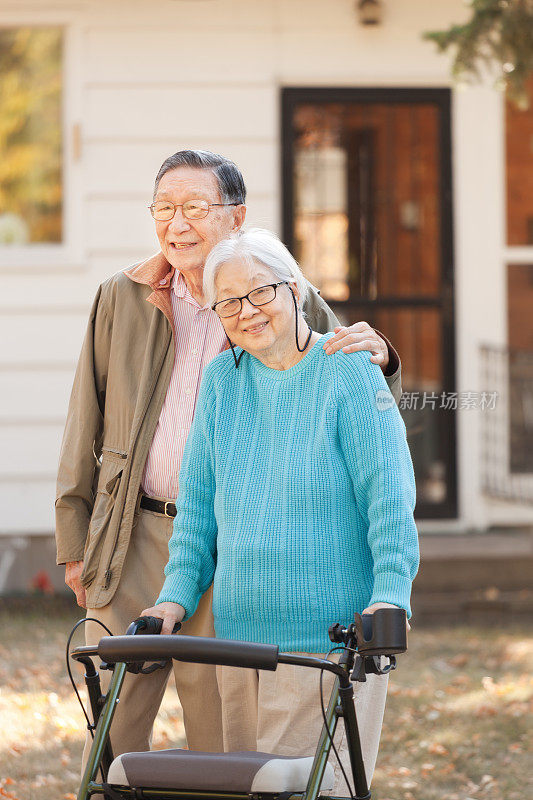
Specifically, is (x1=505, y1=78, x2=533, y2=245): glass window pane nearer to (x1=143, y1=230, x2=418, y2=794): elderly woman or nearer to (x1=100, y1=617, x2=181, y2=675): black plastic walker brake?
(x1=143, y1=230, x2=418, y2=794): elderly woman

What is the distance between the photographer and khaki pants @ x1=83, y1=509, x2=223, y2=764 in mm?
3078

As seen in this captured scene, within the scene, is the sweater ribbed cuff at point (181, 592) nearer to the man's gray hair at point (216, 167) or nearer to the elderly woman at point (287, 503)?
the elderly woman at point (287, 503)

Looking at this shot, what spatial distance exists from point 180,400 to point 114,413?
20 centimetres

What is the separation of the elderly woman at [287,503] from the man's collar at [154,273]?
58 centimetres

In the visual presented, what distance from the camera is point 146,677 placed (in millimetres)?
3086

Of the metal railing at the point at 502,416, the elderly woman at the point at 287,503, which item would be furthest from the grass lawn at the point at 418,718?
the elderly woman at the point at 287,503

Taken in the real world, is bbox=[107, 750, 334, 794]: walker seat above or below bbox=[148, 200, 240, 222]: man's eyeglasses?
below

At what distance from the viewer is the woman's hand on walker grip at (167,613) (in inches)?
101

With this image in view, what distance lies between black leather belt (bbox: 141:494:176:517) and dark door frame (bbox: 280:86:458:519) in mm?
4426

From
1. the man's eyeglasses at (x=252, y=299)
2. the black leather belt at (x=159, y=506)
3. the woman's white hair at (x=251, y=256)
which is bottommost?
the black leather belt at (x=159, y=506)

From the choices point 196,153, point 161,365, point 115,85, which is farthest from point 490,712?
point 115,85

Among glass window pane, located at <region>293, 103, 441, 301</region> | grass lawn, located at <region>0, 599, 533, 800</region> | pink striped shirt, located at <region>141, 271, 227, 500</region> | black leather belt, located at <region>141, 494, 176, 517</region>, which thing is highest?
glass window pane, located at <region>293, 103, 441, 301</region>

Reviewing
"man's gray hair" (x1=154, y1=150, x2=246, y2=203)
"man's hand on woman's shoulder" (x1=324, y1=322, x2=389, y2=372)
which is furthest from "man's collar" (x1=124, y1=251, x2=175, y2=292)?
"man's hand on woman's shoulder" (x1=324, y1=322, x2=389, y2=372)

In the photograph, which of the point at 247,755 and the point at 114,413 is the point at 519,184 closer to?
the point at 114,413
